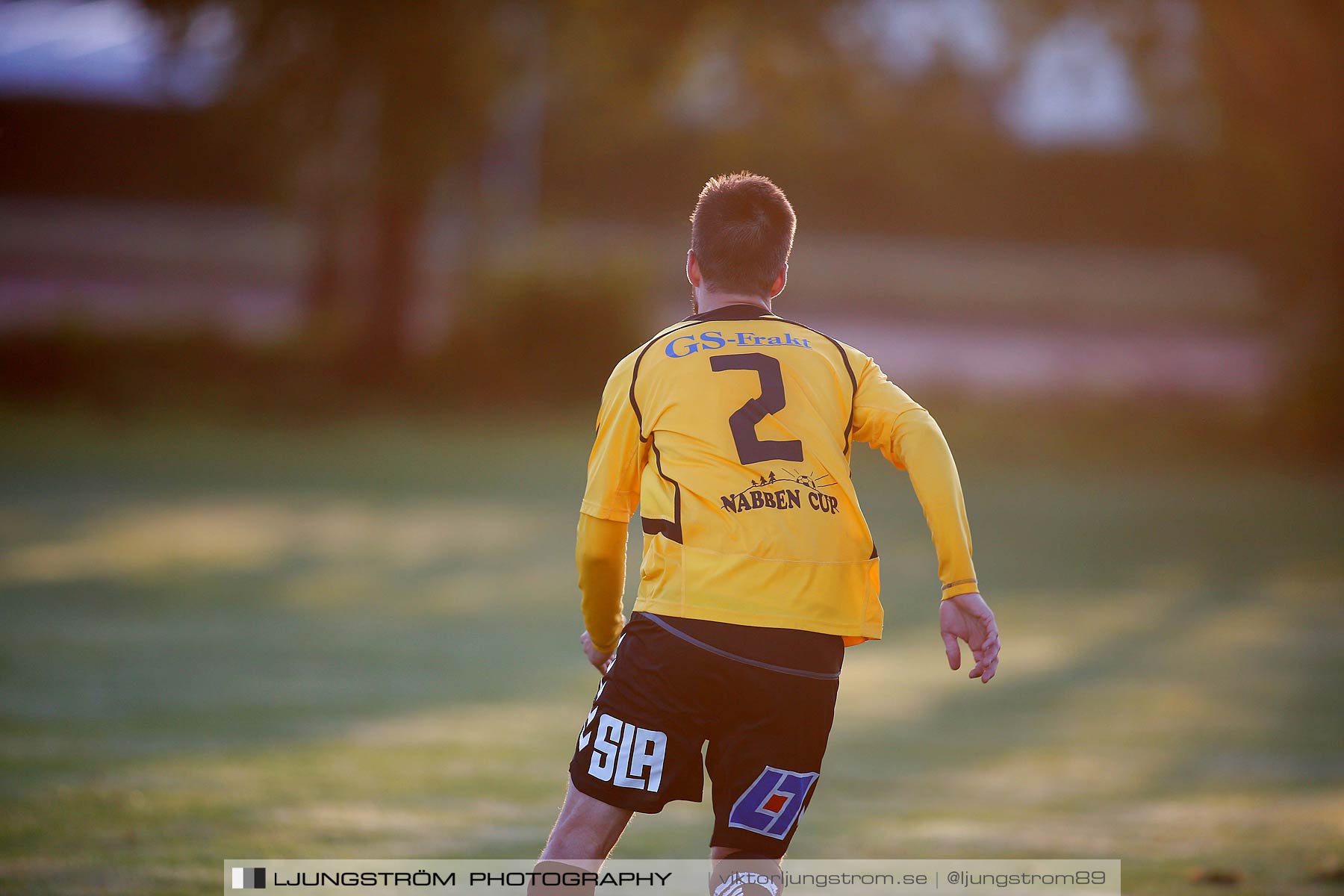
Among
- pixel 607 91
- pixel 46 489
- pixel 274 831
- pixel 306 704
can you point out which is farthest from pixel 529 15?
pixel 274 831

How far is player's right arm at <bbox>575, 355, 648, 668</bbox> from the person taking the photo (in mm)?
3352

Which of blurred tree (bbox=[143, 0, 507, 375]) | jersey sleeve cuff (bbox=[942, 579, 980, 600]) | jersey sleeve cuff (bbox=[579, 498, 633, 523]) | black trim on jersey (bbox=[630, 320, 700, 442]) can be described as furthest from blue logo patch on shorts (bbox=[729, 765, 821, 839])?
blurred tree (bbox=[143, 0, 507, 375])

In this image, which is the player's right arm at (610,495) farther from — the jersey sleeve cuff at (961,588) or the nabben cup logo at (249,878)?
the nabben cup logo at (249,878)

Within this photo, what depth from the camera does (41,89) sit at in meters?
33.3

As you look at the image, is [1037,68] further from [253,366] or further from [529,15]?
[253,366]

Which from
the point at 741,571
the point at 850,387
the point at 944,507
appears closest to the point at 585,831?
the point at 741,571

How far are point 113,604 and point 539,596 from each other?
312cm

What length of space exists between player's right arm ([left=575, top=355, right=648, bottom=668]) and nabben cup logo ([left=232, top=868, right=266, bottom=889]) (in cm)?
192

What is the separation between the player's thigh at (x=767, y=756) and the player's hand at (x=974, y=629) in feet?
0.98

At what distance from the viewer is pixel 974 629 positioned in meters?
3.17

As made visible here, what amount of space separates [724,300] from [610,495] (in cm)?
55

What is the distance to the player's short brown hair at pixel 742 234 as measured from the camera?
3357 mm

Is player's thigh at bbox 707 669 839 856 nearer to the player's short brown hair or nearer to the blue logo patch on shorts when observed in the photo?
the blue logo patch on shorts

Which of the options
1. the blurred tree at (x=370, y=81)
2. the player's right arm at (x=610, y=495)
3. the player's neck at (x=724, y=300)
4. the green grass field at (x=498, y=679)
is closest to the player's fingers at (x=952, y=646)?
the player's right arm at (x=610, y=495)
